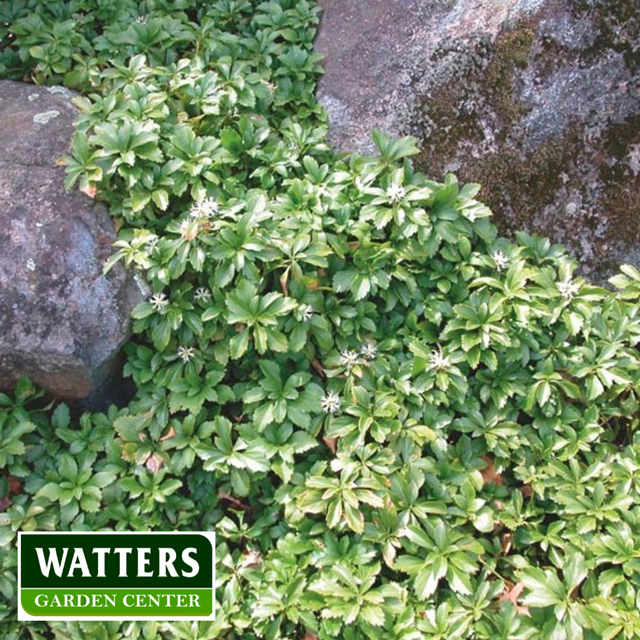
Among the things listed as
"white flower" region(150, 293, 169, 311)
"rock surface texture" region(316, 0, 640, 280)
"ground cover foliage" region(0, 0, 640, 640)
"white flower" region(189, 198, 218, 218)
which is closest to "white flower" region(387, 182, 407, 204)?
"ground cover foliage" region(0, 0, 640, 640)

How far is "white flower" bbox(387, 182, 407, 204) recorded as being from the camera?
303 centimetres

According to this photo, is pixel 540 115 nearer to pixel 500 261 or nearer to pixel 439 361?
pixel 500 261

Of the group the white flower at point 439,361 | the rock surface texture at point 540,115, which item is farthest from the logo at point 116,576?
the rock surface texture at point 540,115

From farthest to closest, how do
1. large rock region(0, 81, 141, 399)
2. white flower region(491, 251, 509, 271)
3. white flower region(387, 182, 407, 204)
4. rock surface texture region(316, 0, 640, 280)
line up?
rock surface texture region(316, 0, 640, 280) < white flower region(491, 251, 509, 271) < white flower region(387, 182, 407, 204) < large rock region(0, 81, 141, 399)

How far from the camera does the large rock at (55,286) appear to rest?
9.59 ft

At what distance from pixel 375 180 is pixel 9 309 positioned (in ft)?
5.20

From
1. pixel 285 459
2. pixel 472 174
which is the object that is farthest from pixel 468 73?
pixel 285 459

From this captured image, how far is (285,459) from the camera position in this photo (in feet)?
9.29

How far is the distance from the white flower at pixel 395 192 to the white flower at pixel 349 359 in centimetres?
65

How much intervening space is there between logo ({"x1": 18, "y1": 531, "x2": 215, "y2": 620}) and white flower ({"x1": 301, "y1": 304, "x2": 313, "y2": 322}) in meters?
0.92

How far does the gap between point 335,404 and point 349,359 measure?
0.62 ft

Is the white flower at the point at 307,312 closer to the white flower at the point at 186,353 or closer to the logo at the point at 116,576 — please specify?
the white flower at the point at 186,353

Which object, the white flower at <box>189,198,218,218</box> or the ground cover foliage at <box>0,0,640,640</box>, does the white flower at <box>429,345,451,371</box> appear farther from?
the white flower at <box>189,198,218,218</box>

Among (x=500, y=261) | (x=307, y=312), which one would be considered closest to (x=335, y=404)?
(x=307, y=312)
